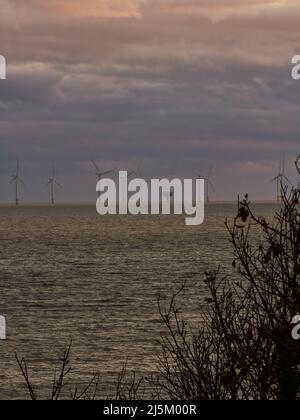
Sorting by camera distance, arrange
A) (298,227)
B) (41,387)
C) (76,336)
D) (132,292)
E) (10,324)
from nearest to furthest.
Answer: (298,227), (41,387), (76,336), (10,324), (132,292)

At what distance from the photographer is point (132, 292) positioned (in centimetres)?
9788

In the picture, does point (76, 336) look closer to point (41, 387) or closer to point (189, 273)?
point (41, 387)

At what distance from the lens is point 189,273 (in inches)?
4732

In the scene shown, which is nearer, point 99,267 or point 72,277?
point 72,277

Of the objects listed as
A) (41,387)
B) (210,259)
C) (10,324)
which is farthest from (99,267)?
(41,387)

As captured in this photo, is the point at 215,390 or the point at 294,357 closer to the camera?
the point at 294,357

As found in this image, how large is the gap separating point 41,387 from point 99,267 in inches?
3639

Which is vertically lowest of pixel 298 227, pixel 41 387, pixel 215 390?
pixel 41 387

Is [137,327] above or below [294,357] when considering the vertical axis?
below

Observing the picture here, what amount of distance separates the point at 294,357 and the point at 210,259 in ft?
425

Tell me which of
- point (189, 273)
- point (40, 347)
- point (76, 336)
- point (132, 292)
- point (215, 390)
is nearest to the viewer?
point (215, 390)
